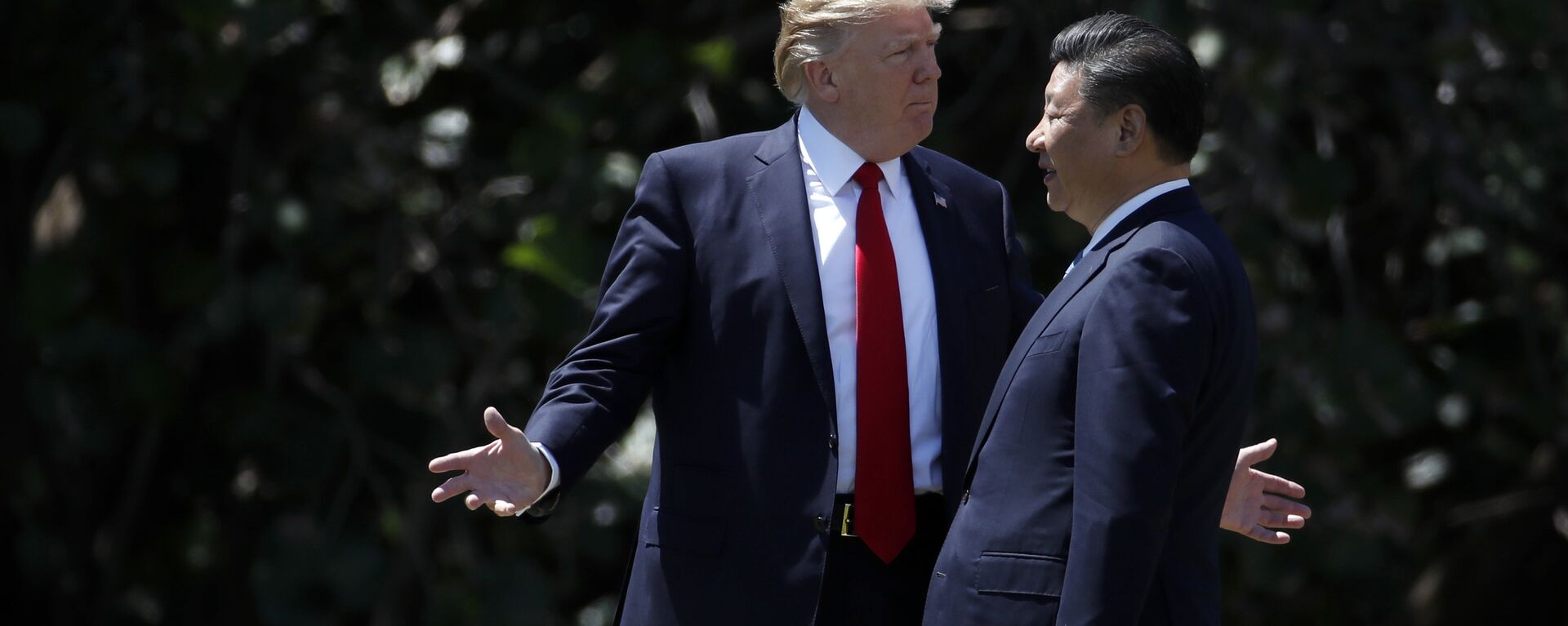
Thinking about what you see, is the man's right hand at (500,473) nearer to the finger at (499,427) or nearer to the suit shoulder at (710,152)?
the finger at (499,427)

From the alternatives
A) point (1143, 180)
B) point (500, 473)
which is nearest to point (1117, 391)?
point (1143, 180)

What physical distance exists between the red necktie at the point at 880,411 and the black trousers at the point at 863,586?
0.03 m

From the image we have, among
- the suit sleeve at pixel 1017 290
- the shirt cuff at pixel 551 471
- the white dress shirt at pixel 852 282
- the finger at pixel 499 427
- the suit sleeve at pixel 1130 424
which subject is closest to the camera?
the suit sleeve at pixel 1130 424

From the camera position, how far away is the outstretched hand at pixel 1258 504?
203 centimetres

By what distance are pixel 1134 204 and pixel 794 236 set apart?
49 cm

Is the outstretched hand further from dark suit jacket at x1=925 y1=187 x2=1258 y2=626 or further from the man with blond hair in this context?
dark suit jacket at x1=925 y1=187 x2=1258 y2=626

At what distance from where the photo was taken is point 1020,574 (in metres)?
1.63

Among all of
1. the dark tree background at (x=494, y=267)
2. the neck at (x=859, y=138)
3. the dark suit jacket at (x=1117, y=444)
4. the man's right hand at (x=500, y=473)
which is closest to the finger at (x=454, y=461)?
the man's right hand at (x=500, y=473)

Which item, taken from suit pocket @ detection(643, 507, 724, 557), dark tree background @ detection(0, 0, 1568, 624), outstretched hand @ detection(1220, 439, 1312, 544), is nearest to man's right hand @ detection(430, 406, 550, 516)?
suit pocket @ detection(643, 507, 724, 557)

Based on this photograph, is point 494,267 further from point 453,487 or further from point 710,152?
point 453,487

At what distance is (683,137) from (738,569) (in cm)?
263

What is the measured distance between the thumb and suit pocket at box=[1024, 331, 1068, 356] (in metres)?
0.56

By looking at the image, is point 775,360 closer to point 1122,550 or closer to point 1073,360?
point 1073,360

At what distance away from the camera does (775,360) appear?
6.67 feet
